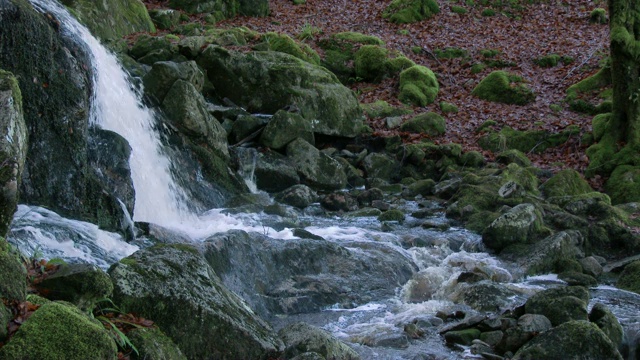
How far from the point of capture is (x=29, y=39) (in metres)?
8.00

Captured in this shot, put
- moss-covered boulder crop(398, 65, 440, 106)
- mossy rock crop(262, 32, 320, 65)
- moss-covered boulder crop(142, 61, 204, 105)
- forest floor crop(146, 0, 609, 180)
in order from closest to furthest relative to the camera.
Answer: moss-covered boulder crop(142, 61, 204, 105) → forest floor crop(146, 0, 609, 180) → mossy rock crop(262, 32, 320, 65) → moss-covered boulder crop(398, 65, 440, 106)

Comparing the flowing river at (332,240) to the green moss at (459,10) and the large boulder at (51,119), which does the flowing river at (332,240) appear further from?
the green moss at (459,10)

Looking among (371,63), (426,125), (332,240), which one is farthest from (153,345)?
(371,63)

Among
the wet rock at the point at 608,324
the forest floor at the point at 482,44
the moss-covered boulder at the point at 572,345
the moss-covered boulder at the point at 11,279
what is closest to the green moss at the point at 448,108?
the forest floor at the point at 482,44

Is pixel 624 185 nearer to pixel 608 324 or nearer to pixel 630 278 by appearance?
pixel 630 278

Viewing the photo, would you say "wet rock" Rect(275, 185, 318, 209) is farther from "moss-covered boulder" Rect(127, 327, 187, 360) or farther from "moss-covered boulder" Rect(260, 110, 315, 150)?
"moss-covered boulder" Rect(127, 327, 187, 360)

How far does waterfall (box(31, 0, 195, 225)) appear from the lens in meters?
10.5

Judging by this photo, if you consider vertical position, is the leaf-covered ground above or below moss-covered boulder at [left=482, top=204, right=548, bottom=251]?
above

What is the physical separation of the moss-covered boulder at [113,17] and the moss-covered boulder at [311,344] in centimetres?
1089

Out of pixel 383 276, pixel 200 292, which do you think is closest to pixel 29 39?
pixel 200 292

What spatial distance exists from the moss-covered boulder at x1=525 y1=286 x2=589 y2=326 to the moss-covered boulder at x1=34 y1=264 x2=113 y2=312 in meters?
4.48

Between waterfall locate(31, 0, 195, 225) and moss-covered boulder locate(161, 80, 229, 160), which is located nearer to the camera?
waterfall locate(31, 0, 195, 225)

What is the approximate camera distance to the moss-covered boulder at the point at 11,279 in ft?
12.3

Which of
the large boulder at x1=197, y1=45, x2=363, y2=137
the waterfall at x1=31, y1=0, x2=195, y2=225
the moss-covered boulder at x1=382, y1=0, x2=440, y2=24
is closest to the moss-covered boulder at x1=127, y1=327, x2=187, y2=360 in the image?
the waterfall at x1=31, y1=0, x2=195, y2=225
